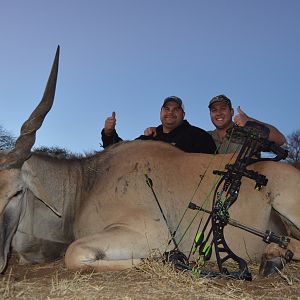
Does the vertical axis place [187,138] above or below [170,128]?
below

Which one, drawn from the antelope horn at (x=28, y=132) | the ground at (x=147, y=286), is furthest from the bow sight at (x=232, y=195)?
the antelope horn at (x=28, y=132)

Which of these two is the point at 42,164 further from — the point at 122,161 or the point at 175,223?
the point at 175,223

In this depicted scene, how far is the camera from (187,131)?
5.21m

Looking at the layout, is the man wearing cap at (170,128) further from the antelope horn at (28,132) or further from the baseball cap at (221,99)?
the antelope horn at (28,132)

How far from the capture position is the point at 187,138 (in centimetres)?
508

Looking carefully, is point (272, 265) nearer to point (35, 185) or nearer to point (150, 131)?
point (35, 185)

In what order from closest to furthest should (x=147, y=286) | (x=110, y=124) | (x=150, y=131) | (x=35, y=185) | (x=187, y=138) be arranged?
1. (x=147, y=286)
2. (x=35, y=185)
3. (x=187, y=138)
4. (x=110, y=124)
5. (x=150, y=131)

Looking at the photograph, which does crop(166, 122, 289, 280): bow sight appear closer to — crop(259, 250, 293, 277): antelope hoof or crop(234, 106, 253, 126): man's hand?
crop(259, 250, 293, 277): antelope hoof

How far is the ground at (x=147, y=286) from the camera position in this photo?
2.39 metres

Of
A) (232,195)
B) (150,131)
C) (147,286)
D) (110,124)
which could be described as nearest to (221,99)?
(150,131)

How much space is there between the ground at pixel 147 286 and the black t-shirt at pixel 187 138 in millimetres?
1978

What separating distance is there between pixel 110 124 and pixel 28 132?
6.60 ft

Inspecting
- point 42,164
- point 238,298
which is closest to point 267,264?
point 238,298

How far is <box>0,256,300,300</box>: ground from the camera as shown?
94.2 inches
